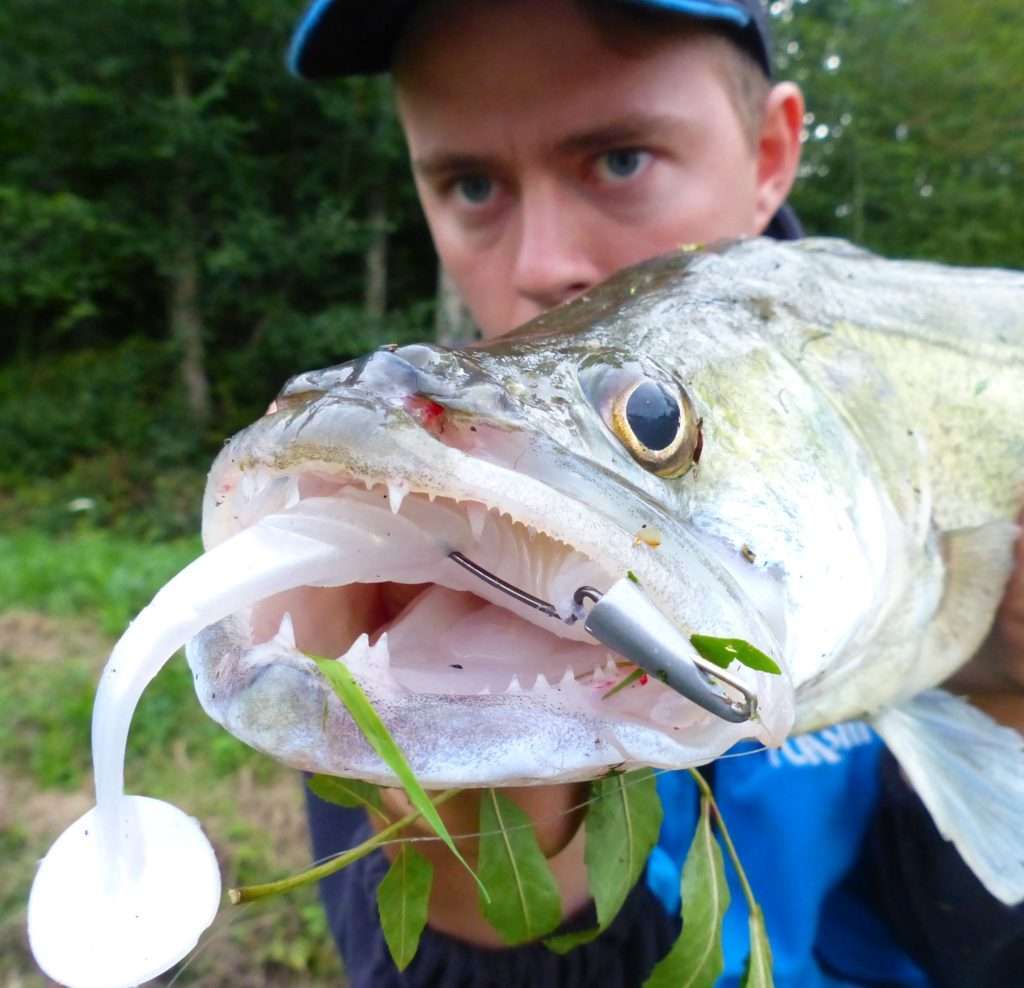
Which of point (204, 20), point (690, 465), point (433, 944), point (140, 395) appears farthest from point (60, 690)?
point (204, 20)

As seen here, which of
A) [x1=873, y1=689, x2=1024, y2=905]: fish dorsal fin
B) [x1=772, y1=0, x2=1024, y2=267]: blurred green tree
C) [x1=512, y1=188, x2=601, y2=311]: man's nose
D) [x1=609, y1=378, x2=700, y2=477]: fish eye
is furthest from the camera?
[x1=772, y1=0, x2=1024, y2=267]: blurred green tree

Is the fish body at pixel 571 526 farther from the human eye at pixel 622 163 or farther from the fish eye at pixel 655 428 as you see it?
the human eye at pixel 622 163

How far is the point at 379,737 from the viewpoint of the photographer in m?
0.66

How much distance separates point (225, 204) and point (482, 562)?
44.5 feet

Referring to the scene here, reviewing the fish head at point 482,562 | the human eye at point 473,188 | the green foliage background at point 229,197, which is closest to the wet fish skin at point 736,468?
the fish head at point 482,562

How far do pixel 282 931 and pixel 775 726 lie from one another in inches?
75.3

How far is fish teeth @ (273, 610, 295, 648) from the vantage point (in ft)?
2.51

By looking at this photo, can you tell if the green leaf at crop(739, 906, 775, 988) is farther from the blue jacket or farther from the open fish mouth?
the blue jacket

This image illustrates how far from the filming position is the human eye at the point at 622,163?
1953mm

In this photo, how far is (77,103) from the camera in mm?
12398

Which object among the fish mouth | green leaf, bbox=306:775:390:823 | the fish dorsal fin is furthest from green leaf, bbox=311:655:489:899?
the fish dorsal fin

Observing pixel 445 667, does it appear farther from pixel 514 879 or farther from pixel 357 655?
pixel 514 879

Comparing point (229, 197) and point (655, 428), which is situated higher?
point (655, 428)

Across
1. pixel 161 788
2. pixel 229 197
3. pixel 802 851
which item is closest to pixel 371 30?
pixel 802 851
